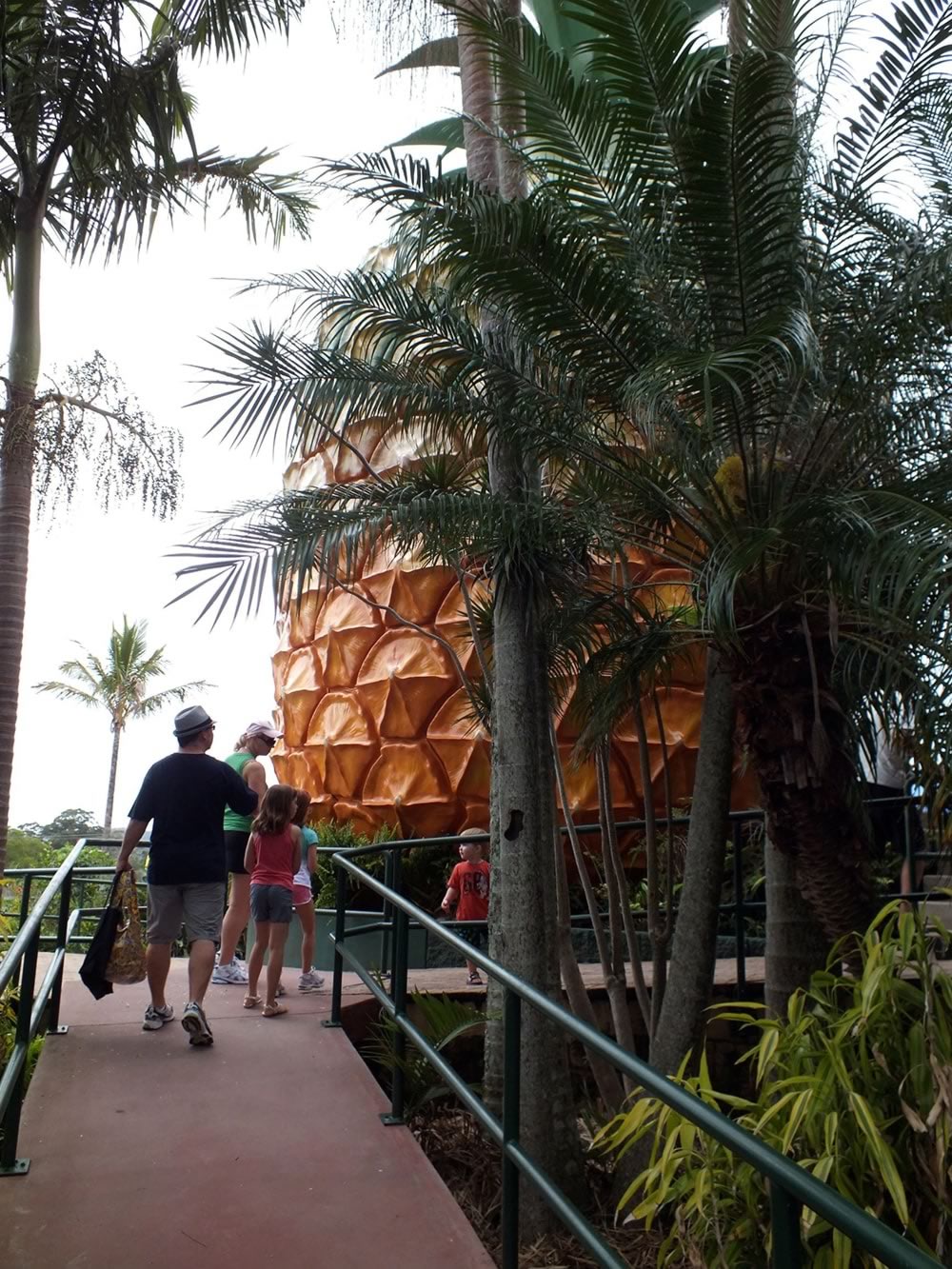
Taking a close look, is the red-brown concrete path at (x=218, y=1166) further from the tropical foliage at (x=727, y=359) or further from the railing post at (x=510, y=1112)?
the tropical foliage at (x=727, y=359)

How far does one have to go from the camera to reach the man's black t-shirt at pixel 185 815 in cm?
603

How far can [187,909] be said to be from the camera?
607 cm

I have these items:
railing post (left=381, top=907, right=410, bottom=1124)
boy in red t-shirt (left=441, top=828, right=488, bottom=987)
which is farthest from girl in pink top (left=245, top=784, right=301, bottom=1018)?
boy in red t-shirt (left=441, top=828, right=488, bottom=987)

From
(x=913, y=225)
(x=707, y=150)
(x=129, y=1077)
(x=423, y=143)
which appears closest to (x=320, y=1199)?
(x=129, y=1077)

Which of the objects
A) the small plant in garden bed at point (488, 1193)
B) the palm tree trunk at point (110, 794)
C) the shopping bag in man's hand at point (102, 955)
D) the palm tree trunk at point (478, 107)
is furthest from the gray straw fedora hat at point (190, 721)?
the palm tree trunk at point (110, 794)

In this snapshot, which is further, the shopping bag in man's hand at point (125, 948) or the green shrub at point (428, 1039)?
the green shrub at point (428, 1039)

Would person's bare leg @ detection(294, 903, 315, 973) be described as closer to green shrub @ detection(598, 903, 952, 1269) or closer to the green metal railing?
the green metal railing

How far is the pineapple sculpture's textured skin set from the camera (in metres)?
12.9

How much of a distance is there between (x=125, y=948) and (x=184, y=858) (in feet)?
1.72

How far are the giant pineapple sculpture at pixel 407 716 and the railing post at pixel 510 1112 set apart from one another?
899 cm

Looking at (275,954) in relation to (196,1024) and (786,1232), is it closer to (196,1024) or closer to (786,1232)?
(196,1024)

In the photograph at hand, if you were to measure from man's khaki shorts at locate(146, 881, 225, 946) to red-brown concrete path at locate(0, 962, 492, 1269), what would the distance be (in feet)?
1.79

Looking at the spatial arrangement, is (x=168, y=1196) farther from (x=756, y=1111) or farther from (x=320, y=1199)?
(x=756, y=1111)

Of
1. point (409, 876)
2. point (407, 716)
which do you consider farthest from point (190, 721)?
point (407, 716)
